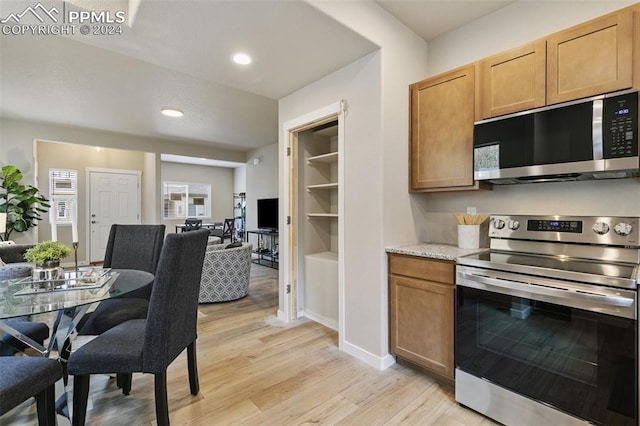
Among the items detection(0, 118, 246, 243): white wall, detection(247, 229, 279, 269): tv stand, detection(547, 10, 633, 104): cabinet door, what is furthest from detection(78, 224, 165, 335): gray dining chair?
detection(0, 118, 246, 243): white wall

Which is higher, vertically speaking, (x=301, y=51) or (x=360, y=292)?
(x=301, y=51)

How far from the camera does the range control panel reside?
165cm

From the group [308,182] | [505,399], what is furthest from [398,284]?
[308,182]

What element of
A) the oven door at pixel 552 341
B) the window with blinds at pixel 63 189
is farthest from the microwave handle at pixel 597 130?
the window with blinds at pixel 63 189

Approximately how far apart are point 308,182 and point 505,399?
2.58 meters

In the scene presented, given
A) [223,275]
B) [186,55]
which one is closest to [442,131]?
[186,55]

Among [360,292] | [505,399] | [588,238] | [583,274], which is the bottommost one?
[505,399]

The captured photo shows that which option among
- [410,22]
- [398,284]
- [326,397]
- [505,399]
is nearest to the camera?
[505,399]

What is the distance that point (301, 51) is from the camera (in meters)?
2.28

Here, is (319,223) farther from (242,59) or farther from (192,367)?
(192,367)

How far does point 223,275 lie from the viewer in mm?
3861

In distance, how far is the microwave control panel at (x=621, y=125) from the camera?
1521 millimetres

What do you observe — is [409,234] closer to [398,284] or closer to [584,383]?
[398,284]

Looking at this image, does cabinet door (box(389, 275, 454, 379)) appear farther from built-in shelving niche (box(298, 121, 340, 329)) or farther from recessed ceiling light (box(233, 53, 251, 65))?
recessed ceiling light (box(233, 53, 251, 65))
